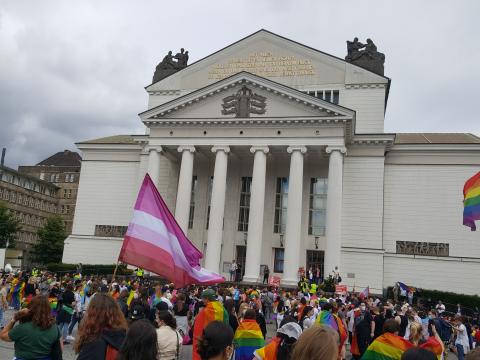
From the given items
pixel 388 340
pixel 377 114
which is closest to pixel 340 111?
pixel 377 114

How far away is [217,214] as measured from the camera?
35.2 metres

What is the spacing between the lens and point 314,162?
3872cm

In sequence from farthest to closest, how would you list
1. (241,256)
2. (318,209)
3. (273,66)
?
1. (273,66)
2. (241,256)
3. (318,209)

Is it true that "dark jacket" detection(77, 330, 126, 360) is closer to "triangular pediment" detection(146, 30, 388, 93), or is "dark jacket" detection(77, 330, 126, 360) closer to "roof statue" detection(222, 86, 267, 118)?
"roof statue" detection(222, 86, 267, 118)

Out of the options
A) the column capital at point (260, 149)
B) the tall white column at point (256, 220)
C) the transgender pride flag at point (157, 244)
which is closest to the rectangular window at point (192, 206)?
the tall white column at point (256, 220)

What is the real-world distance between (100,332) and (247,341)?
384 cm

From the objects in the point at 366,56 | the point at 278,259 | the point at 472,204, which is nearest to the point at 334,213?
the point at 278,259

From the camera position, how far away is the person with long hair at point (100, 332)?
173 inches

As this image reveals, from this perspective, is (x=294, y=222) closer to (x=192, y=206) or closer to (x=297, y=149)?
(x=297, y=149)

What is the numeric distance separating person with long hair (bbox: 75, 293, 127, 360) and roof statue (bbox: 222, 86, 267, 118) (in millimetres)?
31704

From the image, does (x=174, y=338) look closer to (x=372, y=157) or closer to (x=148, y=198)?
(x=148, y=198)

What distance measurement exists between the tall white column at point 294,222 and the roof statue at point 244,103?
4.42 m

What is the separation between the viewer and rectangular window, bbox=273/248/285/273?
38.6 meters

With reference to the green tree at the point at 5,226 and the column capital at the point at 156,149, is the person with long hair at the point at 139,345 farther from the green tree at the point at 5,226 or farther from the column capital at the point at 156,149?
the green tree at the point at 5,226
